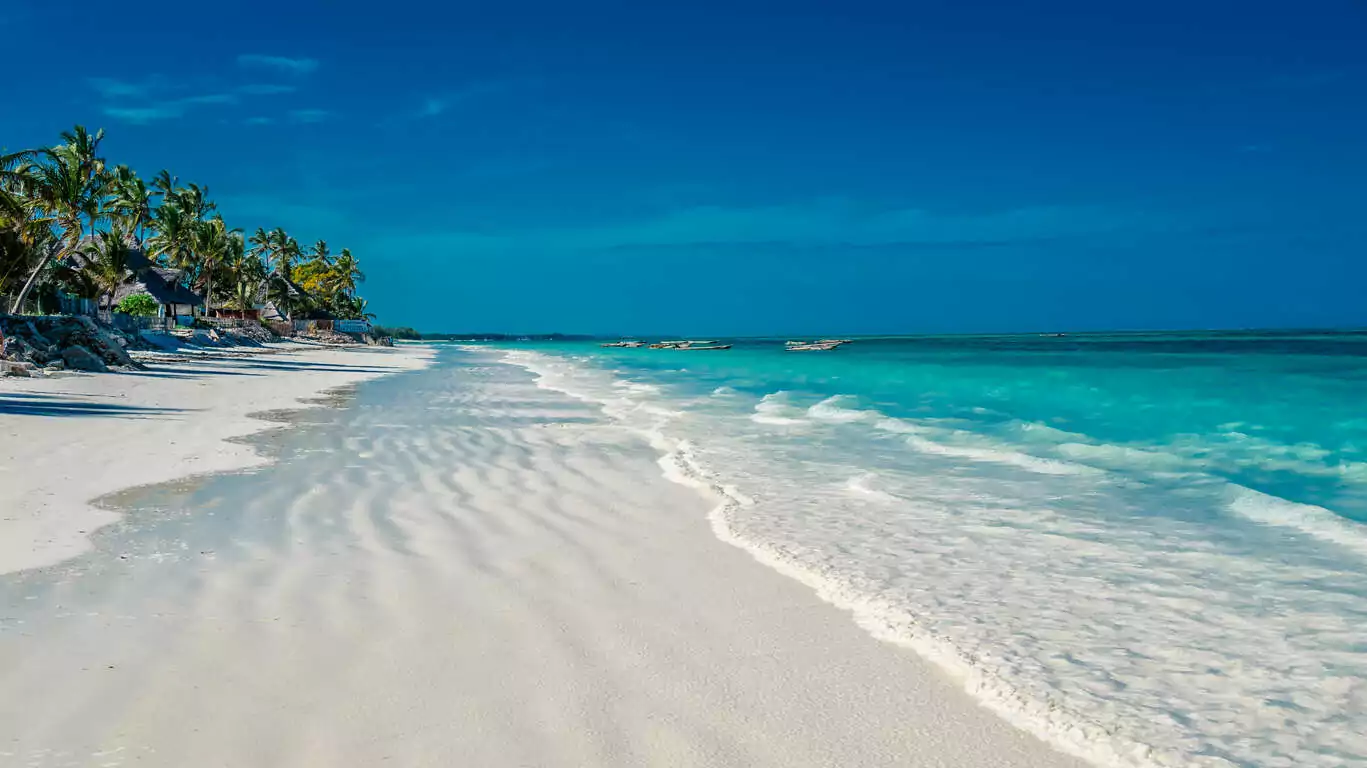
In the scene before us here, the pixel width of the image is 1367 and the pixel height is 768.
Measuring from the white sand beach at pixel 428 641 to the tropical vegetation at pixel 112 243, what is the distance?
2927 centimetres

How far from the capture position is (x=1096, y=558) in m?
6.40

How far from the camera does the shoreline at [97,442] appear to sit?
6457mm

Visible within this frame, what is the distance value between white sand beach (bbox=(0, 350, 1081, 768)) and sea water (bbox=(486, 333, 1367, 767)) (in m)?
0.44

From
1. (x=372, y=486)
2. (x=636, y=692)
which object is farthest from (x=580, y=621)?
(x=372, y=486)

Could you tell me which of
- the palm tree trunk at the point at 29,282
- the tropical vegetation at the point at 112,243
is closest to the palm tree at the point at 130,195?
the tropical vegetation at the point at 112,243

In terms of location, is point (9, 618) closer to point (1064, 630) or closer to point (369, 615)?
point (369, 615)

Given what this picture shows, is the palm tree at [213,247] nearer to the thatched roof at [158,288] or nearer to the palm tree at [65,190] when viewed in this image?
the thatched roof at [158,288]

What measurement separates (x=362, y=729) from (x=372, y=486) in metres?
5.67

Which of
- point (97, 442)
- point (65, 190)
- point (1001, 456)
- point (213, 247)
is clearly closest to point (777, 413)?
point (1001, 456)

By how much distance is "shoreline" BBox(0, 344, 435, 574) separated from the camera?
6.46m

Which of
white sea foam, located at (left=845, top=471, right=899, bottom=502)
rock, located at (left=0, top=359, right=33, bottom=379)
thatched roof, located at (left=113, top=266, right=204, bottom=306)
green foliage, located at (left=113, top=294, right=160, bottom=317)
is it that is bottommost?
white sea foam, located at (left=845, top=471, right=899, bottom=502)

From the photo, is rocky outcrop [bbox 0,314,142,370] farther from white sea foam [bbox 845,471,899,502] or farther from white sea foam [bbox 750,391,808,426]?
white sea foam [bbox 845,471,899,502]

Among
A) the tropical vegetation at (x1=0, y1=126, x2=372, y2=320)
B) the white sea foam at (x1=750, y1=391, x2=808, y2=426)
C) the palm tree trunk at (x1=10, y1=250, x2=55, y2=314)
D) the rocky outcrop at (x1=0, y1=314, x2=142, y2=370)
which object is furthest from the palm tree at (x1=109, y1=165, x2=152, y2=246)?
the white sea foam at (x1=750, y1=391, x2=808, y2=426)

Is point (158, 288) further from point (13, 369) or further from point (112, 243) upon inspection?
point (13, 369)
